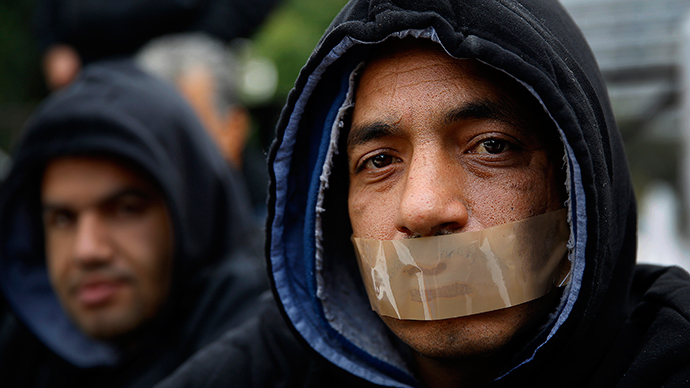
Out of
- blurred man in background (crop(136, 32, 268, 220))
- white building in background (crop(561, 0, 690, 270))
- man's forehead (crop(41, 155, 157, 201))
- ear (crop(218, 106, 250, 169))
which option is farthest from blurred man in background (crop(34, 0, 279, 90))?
white building in background (crop(561, 0, 690, 270))

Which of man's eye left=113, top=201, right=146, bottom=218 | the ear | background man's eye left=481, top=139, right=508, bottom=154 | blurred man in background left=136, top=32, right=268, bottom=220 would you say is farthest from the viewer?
the ear

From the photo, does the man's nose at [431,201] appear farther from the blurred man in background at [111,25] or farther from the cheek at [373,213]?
the blurred man in background at [111,25]

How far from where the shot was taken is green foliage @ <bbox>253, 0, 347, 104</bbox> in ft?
43.8

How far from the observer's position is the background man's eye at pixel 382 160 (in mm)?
1651

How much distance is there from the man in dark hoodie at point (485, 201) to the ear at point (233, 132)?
354 centimetres

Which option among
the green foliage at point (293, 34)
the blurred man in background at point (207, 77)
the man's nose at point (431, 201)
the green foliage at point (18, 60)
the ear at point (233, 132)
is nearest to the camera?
the man's nose at point (431, 201)

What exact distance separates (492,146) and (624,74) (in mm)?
4533

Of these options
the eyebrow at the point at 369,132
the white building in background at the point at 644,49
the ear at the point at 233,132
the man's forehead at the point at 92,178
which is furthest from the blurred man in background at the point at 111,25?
the eyebrow at the point at 369,132

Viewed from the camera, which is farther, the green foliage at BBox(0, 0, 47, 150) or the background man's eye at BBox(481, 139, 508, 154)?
the green foliage at BBox(0, 0, 47, 150)

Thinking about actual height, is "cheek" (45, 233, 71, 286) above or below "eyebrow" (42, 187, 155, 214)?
below

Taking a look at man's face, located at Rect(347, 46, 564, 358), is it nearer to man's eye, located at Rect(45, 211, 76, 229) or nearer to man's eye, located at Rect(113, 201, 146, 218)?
man's eye, located at Rect(113, 201, 146, 218)

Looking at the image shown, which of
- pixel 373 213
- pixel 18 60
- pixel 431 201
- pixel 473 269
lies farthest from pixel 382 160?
pixel 18 60

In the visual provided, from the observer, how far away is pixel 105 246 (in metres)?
2.74

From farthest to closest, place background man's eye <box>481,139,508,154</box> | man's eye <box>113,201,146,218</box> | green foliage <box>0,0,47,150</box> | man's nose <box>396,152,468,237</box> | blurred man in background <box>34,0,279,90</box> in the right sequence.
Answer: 1. green foliage <box>0,0,47,150</box>
2. blurred man in background <box>34,0,279,90</box>
3. man's eye <box>113,201,146,218</box>
4. background man's eye <box>481,139,508,154</box>
5. man's nose <box>396,152,468,237</box>
